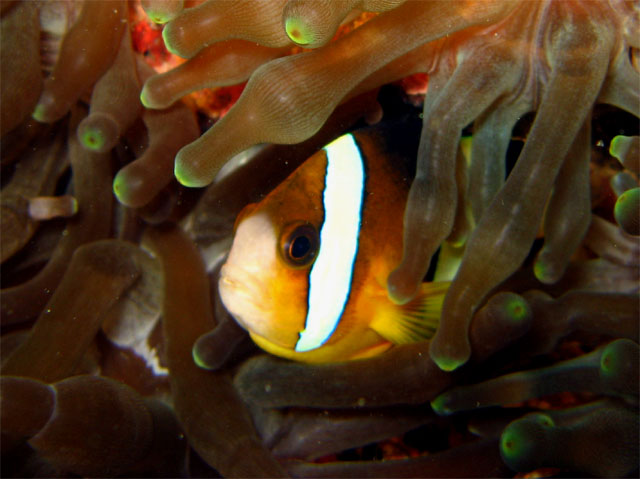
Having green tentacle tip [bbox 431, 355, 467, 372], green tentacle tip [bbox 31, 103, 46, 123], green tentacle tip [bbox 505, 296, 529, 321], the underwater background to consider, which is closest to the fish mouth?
the underwater background

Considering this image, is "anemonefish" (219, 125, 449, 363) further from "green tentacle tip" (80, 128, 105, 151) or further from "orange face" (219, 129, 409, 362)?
"green tentacle tip" (80, 128, 105, 151)

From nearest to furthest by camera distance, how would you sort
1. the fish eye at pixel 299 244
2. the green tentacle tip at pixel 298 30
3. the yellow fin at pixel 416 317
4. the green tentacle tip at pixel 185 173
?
the green tentacle tip at pixel 298 30 < the green tentacle tip at pixel 185 173 < the fish eye at pixel 299 244 < the yellow fin at pixel 416 317

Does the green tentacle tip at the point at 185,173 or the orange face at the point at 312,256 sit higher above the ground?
the green tentacle tip at the point at 185,173

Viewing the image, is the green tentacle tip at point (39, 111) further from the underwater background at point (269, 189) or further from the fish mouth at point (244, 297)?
the fish mouth at point (244, 297)

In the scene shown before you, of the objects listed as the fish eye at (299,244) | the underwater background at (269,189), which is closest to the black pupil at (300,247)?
the fish eye at (299,244)

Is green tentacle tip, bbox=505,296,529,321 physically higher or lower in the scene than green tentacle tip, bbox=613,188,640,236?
lower

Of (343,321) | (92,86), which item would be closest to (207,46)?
(92,86)

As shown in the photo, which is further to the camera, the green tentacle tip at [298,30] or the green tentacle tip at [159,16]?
the green tentacle tip at [159,16]
